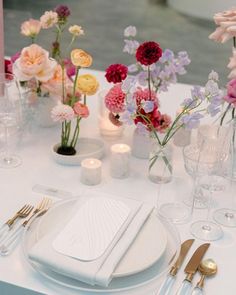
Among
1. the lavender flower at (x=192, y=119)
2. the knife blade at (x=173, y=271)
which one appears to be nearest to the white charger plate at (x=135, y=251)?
the knife blade at (x=173, y=271)

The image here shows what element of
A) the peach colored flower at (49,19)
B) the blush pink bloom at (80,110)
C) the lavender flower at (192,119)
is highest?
the peach colored flower at (49,19)

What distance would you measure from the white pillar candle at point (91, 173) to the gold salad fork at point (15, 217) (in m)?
0.19

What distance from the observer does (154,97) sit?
143 centimetres

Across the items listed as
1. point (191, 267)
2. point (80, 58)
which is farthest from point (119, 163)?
point (191, 267)

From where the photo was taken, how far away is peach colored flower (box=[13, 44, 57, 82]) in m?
1.52

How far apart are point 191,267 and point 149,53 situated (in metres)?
0.55

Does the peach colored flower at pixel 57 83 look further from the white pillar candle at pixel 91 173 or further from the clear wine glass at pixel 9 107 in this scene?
the white pillar candle at pixel 91 173

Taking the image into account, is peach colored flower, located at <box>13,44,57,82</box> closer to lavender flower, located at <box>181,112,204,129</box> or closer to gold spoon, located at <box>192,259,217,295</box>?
lavender flower, located at <box>181,112,204,129</box>

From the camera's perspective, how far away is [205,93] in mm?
1315

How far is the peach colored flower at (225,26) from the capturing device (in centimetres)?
140

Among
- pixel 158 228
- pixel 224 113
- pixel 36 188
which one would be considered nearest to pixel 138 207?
pixel 158 228

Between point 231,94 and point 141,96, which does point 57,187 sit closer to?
point 141,96

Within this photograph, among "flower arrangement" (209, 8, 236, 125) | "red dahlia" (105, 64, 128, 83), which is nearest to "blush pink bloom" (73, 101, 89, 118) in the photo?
"red dahlia" (105, 64, 128, 83)

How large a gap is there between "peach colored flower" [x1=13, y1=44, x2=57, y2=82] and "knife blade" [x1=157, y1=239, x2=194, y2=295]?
0.66 meters
